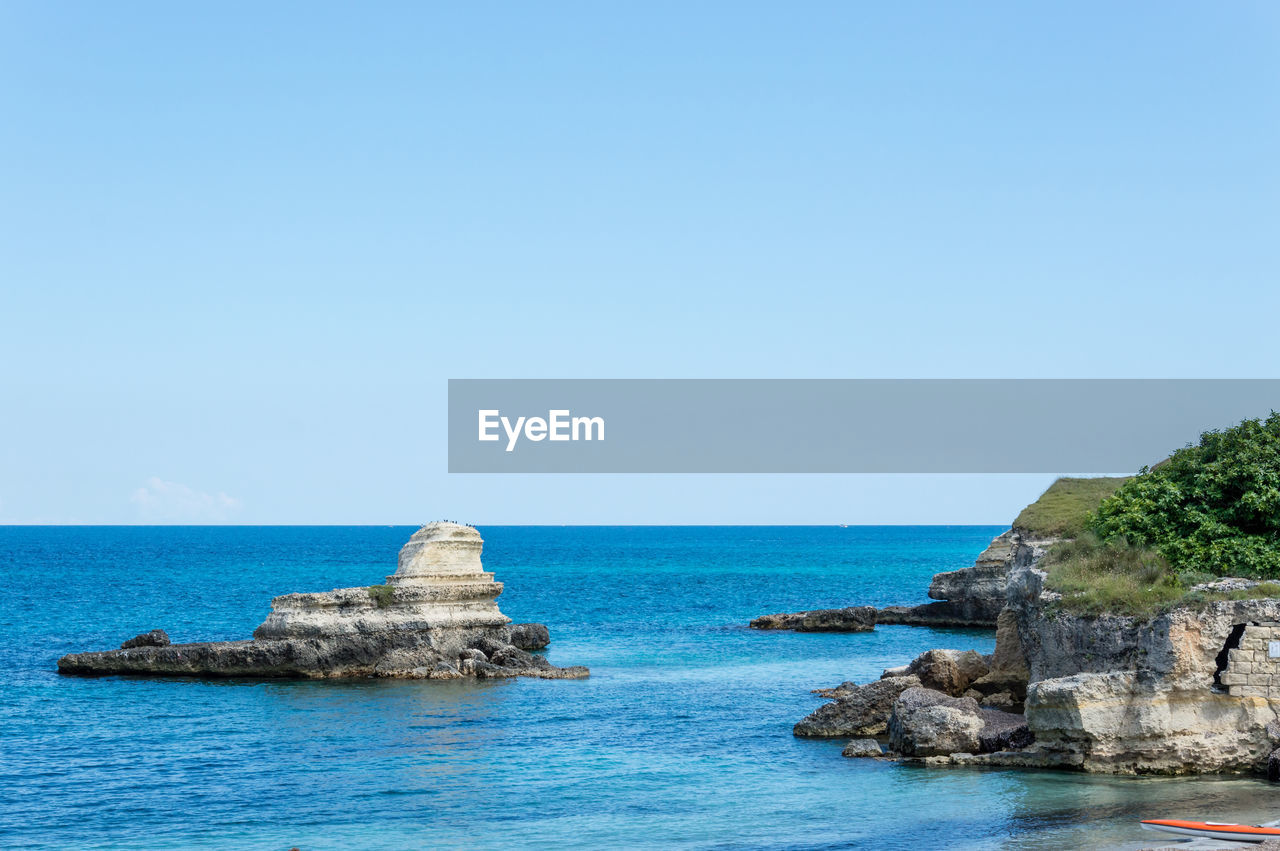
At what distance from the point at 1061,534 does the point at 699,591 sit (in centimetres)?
6667

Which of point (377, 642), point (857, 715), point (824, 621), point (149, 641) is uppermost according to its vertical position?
point (377, 642)

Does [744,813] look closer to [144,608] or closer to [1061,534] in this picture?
[1061,534]

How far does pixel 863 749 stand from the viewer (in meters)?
32.2

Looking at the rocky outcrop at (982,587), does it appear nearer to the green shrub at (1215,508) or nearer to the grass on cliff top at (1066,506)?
the grass on cliff top at (1066,506)

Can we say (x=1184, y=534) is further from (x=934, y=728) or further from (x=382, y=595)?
(x=382, y=595)

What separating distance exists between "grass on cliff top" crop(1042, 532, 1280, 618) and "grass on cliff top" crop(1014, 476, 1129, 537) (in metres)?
3.19

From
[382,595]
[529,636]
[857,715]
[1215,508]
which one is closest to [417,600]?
[382,595]

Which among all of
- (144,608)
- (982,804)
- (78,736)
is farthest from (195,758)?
(144,608)

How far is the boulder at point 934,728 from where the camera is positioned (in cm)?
3073

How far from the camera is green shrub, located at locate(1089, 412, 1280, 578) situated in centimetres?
3056

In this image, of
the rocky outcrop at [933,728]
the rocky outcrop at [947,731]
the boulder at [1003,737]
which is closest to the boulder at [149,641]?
the rocky outcrop at [933,728]

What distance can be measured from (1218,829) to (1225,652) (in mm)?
7211

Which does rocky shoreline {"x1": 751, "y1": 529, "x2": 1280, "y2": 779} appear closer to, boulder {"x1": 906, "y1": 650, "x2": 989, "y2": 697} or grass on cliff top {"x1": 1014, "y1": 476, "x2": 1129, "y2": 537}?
boulder {"x1": 906, "y1": 650, "x2": 989, "y2": 697}

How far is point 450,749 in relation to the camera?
34.8 meters
